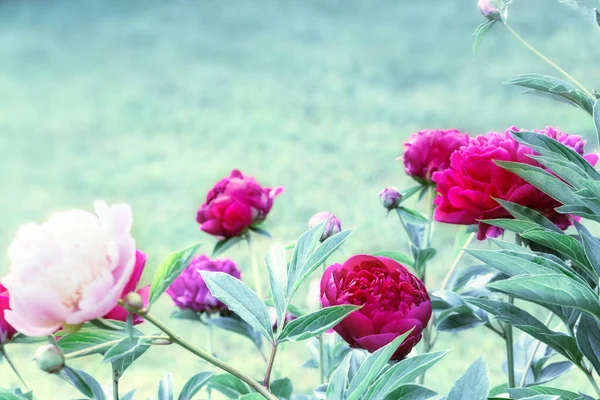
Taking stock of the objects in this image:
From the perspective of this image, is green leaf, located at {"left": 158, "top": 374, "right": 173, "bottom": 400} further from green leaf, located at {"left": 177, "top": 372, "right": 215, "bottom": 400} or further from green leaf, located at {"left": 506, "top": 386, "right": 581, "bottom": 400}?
green leaf, located at {"left": 506, "top": 386, "right": 581, "bottom": 400}

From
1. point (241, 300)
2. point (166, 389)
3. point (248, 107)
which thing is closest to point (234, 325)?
point (166, 389)

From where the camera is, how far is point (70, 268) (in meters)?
0.36

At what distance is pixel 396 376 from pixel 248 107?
3080mm

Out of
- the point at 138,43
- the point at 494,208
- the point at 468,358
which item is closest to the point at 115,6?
the point at 138,43

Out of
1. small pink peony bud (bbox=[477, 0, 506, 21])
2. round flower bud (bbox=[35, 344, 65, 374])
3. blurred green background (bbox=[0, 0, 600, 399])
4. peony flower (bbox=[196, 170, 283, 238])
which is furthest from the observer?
blurred green background (bbox=[0, 0, 600, 399])

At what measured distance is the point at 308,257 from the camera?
0.44 metres

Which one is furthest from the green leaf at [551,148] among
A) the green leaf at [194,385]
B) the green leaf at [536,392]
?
the green leaf at [194,385]

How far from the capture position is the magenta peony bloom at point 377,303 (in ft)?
1.55

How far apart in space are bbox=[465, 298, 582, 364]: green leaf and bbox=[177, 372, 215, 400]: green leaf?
0.16 metres

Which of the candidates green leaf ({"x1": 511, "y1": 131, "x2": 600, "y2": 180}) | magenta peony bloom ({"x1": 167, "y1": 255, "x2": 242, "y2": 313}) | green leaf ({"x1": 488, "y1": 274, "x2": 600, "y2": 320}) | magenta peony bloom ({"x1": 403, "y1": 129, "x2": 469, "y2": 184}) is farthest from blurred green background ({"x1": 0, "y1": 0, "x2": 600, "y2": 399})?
green leaf ({"x1": 488, "y1": 274, "x2": 600, "y2": 320})

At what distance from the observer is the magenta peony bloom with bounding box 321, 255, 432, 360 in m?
0.47

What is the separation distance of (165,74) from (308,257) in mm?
3568

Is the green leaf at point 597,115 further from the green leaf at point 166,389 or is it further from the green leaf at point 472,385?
the green leaf at point 166,389

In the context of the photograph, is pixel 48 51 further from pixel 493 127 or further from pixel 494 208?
pixel 494 208
